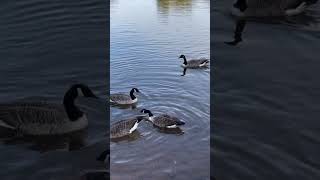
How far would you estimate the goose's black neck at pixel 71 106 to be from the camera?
1034cm

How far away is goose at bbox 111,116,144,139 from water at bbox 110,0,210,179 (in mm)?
132

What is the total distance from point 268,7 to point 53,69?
5.93 meters

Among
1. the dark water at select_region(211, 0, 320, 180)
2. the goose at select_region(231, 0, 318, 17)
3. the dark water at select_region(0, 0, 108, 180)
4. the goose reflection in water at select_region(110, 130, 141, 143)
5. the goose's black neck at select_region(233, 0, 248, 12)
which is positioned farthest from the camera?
the goose's black neck at select_region(233, 0, 248, 12)

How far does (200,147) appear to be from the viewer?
9.66 m

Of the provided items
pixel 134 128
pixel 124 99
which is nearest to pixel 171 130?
pixel 134 128

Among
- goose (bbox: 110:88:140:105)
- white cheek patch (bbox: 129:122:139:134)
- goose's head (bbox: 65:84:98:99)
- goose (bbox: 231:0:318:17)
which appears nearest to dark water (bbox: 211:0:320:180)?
goose (bbox: 231:0:318:17)

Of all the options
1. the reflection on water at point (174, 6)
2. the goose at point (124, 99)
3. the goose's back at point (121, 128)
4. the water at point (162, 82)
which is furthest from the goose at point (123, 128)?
the reflection on water at point (174, 6)

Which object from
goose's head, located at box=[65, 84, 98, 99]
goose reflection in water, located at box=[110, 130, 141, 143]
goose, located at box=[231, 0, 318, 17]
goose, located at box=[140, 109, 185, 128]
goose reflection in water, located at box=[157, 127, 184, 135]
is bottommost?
goose reflection in water, located at box=[110, 130, 141, 143]

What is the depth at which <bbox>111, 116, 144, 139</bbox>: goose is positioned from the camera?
10.2 metres

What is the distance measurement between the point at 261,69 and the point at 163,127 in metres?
2.91

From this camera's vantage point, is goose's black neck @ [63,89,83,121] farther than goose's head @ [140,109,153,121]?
No

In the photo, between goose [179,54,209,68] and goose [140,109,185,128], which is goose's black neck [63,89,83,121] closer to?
goose [140,109,185,128]

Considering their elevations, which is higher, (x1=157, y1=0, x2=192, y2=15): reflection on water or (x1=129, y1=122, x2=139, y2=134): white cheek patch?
(x1=157, y1=0, x2=192, y2=15): reflection on water

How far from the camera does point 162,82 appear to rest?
12.6 metres
